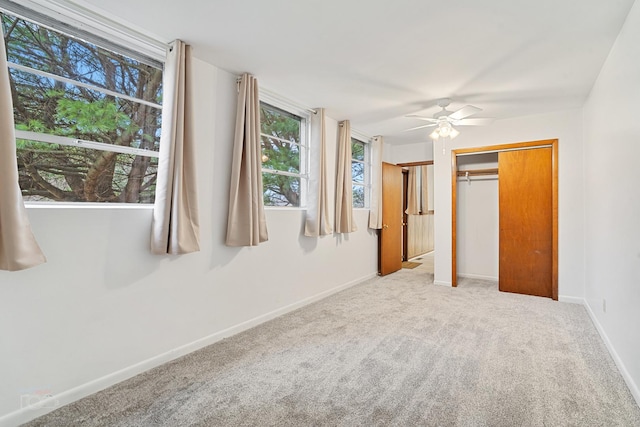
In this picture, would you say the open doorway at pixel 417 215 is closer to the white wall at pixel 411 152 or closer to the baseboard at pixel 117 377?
the white wall at pixel 411 152

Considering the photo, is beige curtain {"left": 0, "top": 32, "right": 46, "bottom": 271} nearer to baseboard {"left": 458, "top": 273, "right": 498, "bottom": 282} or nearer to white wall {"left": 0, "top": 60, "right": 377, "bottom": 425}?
white wall {"left": 0, "top": 60, "right": 377, "bottom": 425}

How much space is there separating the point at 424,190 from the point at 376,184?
10.5 ft

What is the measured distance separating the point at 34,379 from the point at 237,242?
1545 millimetres

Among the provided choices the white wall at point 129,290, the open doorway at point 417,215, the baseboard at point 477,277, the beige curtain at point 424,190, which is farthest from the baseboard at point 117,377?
the beige curtain at point 424,190

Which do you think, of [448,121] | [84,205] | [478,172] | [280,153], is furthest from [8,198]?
[478,172]

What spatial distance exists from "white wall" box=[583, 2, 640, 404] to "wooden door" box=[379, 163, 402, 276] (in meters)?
2.77

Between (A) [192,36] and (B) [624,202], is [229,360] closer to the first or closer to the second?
(A) [192,36]

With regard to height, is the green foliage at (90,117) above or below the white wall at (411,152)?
below

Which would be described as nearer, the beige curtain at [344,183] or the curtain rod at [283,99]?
the curtain rod at [283,99]

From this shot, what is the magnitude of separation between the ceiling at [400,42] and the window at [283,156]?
317mm

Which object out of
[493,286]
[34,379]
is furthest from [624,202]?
[34,379]

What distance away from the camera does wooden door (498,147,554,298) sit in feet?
13.7

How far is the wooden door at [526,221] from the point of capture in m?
4.18

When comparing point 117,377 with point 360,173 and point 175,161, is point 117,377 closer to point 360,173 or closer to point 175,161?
point 175,161
